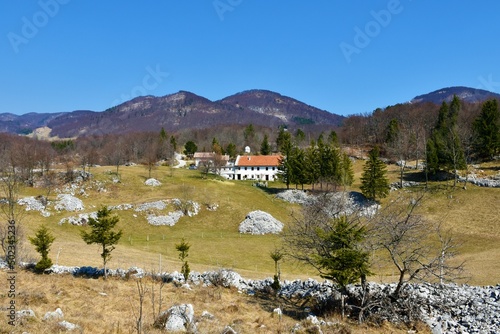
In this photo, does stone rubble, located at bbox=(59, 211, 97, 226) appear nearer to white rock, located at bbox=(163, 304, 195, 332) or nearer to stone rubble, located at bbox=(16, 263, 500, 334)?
stone rubble, located at bbox=(16, 263, 500, 334)

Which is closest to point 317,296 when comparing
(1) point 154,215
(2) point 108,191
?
(1) point 154,215

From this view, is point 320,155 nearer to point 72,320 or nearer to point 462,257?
point 462,257

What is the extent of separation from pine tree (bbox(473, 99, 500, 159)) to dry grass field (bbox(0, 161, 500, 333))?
7.25 metres

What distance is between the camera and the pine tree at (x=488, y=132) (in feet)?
245

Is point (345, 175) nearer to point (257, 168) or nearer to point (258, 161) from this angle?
point (257, 168)

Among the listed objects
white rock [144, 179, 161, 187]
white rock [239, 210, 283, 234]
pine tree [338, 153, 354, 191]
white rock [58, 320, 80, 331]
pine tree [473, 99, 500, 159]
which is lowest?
white rock [239, 210, 283, 234]

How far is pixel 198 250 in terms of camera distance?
4262cm

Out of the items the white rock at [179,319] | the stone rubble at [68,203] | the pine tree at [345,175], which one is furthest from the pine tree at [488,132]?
the stone rubble at [68,203]

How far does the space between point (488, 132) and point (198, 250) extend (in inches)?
2708

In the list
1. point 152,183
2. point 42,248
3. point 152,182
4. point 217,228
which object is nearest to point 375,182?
point 217,228

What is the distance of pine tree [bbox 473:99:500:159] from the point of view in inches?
2936

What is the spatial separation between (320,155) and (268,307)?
192 ft

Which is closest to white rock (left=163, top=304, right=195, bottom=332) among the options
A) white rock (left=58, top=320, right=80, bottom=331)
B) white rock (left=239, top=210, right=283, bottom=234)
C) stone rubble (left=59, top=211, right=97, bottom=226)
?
white rock (left=58, top=320, right=80, bottom=331)

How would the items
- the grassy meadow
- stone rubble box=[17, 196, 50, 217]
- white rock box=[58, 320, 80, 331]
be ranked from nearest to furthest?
white rock box=[58, 320, 80, 331]
the grassy meadow
stone rubble box=[17, 196, 50, 217]
